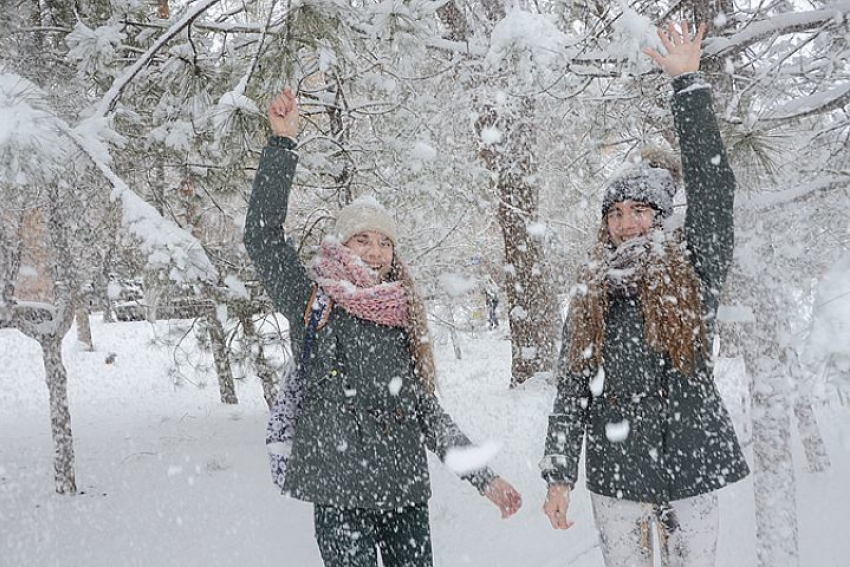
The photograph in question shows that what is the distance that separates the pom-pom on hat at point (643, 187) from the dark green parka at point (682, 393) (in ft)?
0.42

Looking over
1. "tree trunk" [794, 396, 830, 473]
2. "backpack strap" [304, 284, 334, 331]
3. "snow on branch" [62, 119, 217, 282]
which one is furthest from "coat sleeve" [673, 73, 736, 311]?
"tree trunk" [794, 396, 830, 473]

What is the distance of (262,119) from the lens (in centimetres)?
320

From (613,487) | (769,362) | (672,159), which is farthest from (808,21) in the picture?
(613,487)

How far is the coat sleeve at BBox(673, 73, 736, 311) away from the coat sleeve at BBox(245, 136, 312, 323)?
52.1 inches

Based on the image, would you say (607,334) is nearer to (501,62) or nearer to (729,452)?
(729,452)

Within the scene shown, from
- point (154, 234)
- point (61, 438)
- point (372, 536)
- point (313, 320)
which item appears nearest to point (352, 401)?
point (313, 320)

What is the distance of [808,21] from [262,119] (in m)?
2.48

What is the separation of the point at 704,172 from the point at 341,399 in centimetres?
141

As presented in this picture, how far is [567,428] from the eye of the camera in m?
2.29

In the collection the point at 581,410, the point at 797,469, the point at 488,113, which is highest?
the point at 488,113

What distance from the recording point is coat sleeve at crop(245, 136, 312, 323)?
2.26 metres

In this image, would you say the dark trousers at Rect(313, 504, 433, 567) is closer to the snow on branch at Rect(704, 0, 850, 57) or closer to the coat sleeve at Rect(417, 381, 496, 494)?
the coat sleeve at Rect(417, 381, 496, 494)

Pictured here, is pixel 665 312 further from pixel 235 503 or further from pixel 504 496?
pixel 235 503

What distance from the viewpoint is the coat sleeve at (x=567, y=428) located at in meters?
2.27
